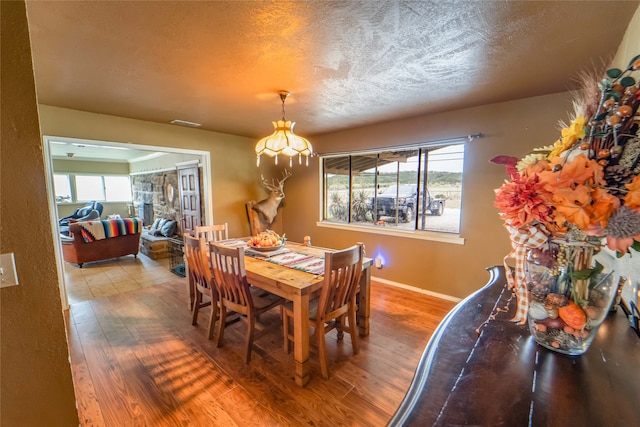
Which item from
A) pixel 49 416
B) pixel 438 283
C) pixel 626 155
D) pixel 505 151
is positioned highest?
pixel 505 151

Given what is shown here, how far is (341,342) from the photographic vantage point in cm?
236

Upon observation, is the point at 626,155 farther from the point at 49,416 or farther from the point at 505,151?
the point at 505,151

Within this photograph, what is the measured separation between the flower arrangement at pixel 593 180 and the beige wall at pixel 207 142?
408cm

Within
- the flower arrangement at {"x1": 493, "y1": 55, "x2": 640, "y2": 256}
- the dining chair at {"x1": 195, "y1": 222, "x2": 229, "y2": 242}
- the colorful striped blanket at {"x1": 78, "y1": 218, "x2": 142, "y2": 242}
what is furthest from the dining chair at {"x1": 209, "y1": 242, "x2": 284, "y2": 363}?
the colorful striped blanket at {"x1": 78, "y1": 218, "x2": 142, "y2": 242}

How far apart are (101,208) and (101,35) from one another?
328 inches

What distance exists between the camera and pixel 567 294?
81 cm

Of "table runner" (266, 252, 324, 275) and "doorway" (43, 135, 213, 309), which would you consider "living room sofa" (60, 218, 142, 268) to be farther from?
"table runner" (266, 252, 324, 275)

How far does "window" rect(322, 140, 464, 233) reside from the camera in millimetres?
3223

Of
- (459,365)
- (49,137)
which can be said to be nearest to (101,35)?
(49,137)

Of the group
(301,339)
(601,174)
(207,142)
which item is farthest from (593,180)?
(207,142)

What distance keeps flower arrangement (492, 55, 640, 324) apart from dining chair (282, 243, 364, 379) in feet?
3.79

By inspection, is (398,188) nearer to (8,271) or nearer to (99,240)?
(8,271)

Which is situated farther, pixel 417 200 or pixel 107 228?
pixel 107 228

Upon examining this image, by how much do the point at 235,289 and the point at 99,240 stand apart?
4.36m
